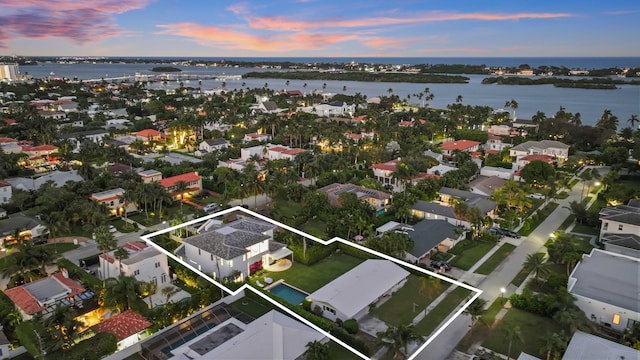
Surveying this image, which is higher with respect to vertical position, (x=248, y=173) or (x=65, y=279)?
(x=248, y=173)

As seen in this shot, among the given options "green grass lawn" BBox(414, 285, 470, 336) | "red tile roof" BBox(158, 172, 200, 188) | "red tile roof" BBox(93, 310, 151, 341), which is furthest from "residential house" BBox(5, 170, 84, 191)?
"green grass lawn" BBox(414, 285, 470, 336)

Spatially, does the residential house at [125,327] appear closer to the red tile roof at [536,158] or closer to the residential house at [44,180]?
the residential house at [44,180]

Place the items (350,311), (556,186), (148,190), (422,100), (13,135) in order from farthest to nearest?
(422,100)
(13,135)
(556,186)
(148,190)
(350,311)

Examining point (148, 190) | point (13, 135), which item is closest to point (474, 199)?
point (148, 190)

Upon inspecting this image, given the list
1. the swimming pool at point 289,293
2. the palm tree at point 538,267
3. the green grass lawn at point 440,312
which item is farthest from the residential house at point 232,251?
the palm tree at point 538,267

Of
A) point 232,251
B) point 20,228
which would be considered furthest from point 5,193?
point 232,251

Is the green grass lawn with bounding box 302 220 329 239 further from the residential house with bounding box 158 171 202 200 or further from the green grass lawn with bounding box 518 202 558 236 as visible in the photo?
the green grass lawn with bounding box 518 202 558 236

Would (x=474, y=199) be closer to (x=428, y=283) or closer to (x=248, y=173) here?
(x=428, y=283)
